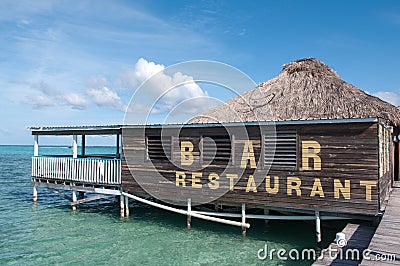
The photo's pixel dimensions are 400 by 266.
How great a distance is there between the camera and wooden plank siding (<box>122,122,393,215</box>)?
9148 millimetres

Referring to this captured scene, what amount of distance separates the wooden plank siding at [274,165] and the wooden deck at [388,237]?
1.48 ft

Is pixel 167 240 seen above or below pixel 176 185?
below

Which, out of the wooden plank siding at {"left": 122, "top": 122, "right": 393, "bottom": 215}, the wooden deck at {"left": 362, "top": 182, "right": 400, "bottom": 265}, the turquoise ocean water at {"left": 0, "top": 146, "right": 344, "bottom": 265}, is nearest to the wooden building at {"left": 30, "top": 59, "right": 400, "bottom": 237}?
the wooden plank siding at {"left": 122, "top": 122, "right": 393, "bottom": 215}

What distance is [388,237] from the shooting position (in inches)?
279

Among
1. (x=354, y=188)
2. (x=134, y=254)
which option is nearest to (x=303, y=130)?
(x=354, y=188)

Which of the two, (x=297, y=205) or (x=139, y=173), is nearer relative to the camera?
(x=297, y=205)

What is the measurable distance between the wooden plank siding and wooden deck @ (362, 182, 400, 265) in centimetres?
45

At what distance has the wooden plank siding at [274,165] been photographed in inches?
360

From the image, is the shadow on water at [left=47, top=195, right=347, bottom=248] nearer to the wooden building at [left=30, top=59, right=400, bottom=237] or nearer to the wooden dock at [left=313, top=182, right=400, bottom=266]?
the wooden building at [left=30, top=59, right=400, bottom=237]

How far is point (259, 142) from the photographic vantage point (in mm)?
10609

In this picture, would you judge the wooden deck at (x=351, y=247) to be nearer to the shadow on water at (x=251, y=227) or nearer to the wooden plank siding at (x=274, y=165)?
the wooden plank siding at (x=274, y=165)

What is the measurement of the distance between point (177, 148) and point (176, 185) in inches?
50.6

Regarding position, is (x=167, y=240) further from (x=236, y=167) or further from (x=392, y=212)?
(x=392, y=212)

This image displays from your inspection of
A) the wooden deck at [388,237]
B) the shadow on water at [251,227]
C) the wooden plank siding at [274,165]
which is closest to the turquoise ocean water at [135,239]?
the shadow on water at [251,227]
